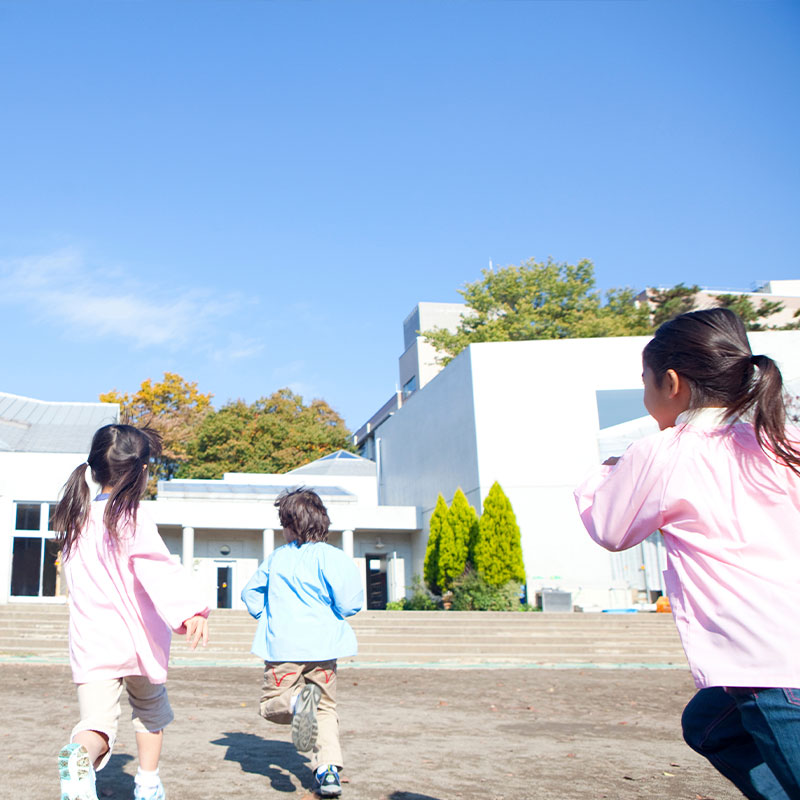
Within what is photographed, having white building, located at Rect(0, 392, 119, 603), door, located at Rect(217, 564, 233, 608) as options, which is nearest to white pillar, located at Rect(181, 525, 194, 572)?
door, located at Rect(217, 564, 233, 608)

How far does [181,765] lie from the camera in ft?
14.2

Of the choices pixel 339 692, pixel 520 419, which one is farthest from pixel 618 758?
pixel 520 419

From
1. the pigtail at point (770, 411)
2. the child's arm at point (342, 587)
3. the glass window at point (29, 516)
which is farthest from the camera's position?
the glass window at point (29, 516)

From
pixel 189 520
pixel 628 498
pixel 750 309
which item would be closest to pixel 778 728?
pixel 628 498

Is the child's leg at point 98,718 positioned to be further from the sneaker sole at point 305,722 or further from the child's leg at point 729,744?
the child's leg at point 729,744

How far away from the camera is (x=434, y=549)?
21734mm

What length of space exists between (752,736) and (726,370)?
84 centimetres

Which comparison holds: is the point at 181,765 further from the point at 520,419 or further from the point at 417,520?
the point at 417,520

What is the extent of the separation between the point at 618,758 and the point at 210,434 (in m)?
34.0

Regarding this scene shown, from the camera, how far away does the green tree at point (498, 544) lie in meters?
19.6

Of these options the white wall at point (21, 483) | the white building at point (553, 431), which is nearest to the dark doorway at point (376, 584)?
the white building at point (553, 431)

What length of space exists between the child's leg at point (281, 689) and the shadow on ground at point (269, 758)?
31cm

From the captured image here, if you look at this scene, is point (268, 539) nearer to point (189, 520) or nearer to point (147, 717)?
point (189, 520)

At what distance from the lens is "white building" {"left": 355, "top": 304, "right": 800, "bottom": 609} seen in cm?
2133
